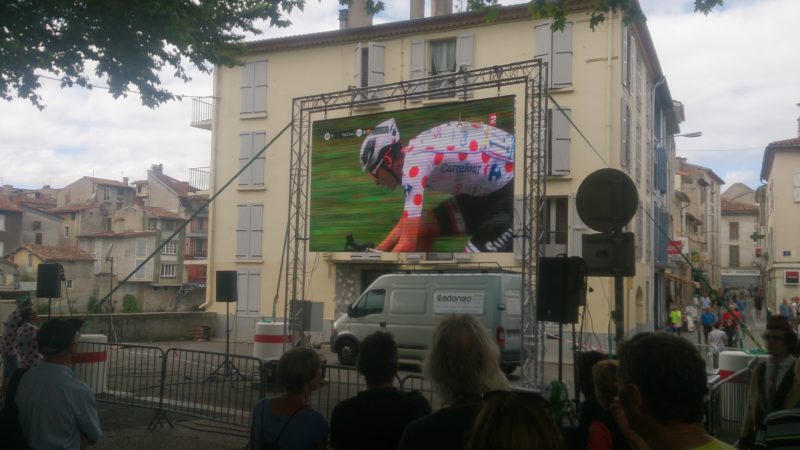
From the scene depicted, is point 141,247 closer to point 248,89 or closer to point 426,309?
point 248,89

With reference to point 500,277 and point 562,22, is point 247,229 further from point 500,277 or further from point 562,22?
point 562,22

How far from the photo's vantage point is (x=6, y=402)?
4.47m

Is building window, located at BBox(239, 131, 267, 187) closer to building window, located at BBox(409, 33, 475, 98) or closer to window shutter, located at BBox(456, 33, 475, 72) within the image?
building window, located at BBox(409, 33, 475, 98)

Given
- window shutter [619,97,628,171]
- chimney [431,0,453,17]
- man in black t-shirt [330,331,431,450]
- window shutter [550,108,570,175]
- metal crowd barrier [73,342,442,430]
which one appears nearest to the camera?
man in black t-shirt [330,331,431,450]

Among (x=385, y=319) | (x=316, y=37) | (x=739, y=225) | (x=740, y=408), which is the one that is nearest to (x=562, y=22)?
(x=740, y=408)

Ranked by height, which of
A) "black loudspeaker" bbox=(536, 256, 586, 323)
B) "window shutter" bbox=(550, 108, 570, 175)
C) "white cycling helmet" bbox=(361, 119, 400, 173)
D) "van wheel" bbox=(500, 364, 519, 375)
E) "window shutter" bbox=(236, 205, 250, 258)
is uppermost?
"window shutter" bbox=(550, 108, 570, 175)

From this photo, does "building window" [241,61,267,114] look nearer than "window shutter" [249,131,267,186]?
No

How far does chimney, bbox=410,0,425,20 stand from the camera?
1104 inches

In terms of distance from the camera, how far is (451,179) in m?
14.5

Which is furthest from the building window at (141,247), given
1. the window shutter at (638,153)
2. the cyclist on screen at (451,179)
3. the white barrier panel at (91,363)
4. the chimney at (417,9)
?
the white barrier panel at (91,363)

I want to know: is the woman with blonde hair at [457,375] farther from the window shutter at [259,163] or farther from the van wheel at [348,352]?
the window shutter at [259,163]

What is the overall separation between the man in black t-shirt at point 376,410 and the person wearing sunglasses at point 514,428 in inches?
62.3

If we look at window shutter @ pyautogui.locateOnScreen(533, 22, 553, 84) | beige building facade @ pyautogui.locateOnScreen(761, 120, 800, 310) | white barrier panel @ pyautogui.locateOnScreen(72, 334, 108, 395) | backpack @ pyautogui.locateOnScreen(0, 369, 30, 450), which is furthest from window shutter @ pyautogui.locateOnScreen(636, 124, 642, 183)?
beige building facade @ pyautogui.locateOnScreen(761, 120, 800, 310)

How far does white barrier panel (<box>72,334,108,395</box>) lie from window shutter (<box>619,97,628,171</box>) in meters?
15.7
